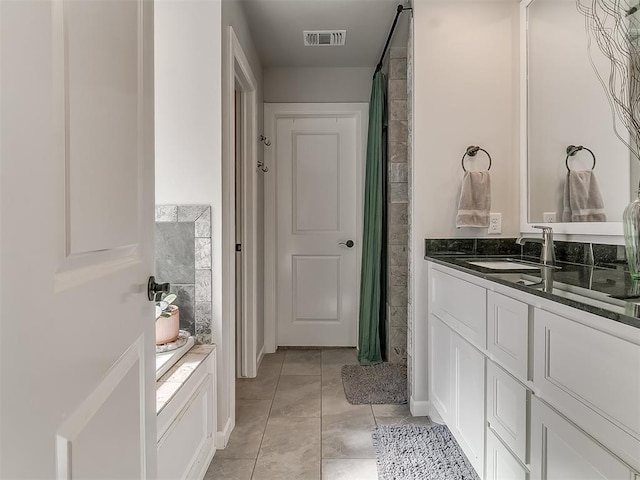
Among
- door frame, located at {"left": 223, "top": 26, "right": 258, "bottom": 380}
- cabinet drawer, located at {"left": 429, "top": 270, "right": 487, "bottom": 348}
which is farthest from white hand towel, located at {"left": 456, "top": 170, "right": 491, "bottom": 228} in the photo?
door frame, located at {"left": 223, "top": 26, "right": 258, "bottom": 380}

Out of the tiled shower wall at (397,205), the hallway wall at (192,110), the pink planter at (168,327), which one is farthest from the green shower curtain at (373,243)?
the pink planter at (168,327)

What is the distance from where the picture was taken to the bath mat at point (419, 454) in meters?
1.72

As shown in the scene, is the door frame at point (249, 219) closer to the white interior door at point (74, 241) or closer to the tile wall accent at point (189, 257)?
the tile wall accent at point (189, 257)

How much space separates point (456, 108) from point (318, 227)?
1620 millimetres

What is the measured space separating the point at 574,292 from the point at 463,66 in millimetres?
1605

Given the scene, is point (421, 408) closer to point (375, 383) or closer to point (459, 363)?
point (375, 383)

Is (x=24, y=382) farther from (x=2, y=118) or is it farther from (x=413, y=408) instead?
→ (x=413, y=408)

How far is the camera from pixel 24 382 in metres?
0.42

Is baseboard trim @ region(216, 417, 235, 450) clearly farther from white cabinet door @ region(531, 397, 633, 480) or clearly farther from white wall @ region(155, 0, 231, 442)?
white cabinet door @ region(531, 397, 633, 480)

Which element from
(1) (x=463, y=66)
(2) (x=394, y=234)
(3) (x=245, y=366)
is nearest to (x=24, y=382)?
(1) (x=463, y=66)

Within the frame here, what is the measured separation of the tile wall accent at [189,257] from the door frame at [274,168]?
4.91 ft

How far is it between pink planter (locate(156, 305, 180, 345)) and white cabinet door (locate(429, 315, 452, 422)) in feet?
4.09

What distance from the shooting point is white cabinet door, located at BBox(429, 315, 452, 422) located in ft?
6.30

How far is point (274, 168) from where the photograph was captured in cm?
348
